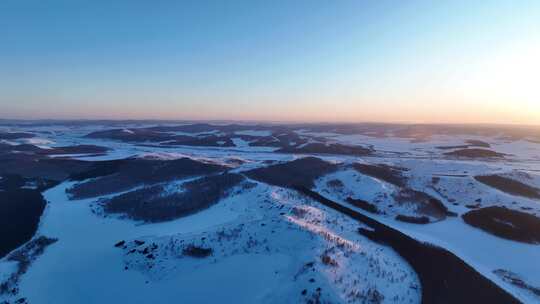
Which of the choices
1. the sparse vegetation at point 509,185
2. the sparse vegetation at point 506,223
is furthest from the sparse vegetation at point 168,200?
the sparse vegetation at point 509,185

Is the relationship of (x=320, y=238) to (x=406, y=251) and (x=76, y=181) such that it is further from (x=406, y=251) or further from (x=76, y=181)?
(x=76, y=181)

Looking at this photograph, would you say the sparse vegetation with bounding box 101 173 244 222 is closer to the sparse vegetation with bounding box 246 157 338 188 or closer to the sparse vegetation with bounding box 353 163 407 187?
the sparse vegetation with bounding box 246 157 338 188

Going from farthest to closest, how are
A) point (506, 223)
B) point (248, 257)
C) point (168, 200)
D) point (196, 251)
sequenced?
point (168, 200) → point (506, 223) → point (196, 251) → point (248, 257)

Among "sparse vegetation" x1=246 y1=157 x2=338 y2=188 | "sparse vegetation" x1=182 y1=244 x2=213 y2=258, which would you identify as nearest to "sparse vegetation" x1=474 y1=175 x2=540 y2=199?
"sparse vegetation" x1=246 y1=157 x2=338 y2=188

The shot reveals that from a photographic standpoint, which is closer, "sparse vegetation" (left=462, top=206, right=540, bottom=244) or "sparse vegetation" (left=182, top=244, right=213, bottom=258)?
"sparse vegetation" (left=182, top=244, right=213, bottom=258)

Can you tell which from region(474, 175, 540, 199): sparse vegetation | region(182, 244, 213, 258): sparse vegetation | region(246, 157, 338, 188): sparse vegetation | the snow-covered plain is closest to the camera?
the snow-covered plain

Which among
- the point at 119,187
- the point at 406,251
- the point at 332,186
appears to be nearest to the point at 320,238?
the point at 406,251

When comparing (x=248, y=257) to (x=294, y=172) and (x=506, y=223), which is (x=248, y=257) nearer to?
(x=506, y=223)

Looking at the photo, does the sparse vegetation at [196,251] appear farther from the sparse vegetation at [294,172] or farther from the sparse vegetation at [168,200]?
the sparse vegetation at [294,172]

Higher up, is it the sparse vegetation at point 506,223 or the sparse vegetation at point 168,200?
the sparse vegetation at point 168,200

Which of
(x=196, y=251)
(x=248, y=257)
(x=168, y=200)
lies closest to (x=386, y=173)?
(x=168, y=200)

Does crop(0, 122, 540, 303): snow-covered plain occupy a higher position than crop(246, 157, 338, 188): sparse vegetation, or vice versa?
crop(246, 157, 338, 188): sparse vegetation
